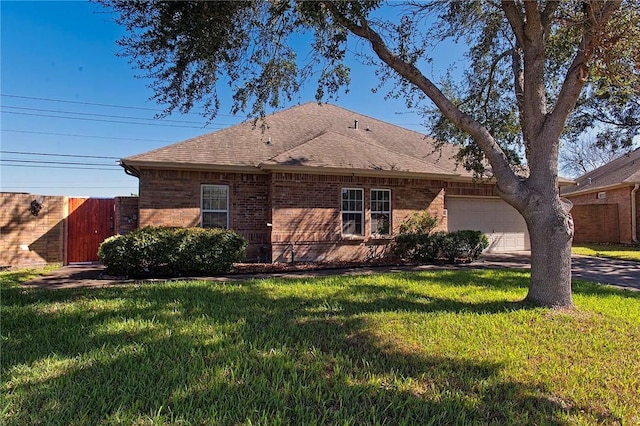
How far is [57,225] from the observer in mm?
11336

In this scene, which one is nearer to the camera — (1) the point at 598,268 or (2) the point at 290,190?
(1) the point at 598,268

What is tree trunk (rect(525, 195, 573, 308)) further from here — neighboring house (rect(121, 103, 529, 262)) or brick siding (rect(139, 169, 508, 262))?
brick siding (rect(139, 169, 508, 262))

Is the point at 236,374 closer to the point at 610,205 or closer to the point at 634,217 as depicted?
the point at 634,217

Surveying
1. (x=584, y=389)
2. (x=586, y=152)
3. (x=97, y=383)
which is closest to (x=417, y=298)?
(x=584, y=389)

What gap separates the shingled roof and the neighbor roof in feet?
33.9

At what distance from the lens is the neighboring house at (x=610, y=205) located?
18.4m

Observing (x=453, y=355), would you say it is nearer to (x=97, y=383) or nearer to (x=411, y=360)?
(x=411, y=360)

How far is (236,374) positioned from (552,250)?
5.14 metres

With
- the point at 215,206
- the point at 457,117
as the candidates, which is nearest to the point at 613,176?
the point at 457,117

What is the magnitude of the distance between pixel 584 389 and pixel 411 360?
1.54 meters

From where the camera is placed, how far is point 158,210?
10.9 m

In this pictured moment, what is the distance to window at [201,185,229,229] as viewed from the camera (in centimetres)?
1150

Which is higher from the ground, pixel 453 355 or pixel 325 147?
pixel 325 147

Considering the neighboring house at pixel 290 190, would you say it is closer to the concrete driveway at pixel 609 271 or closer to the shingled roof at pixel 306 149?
the shingled roof at pixel 306 149
